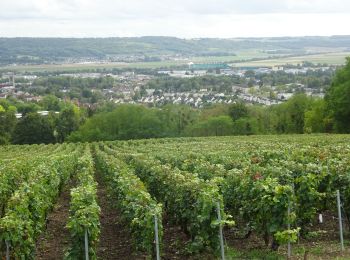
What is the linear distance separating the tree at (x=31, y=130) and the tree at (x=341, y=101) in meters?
58.6

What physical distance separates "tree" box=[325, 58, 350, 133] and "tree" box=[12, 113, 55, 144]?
192 feet

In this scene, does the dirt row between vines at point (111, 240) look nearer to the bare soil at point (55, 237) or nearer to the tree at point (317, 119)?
the bare soil at point (55, 237)

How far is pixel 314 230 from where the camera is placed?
13875mm

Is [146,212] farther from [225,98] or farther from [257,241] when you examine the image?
[225,98]

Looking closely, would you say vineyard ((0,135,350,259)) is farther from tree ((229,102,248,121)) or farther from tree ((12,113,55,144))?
tree ((12,113,55,144))

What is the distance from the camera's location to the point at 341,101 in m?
63.4

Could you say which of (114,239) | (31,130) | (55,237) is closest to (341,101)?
(114,239)

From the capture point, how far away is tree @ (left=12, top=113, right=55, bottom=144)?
98.8 m

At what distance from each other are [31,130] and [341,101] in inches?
2453

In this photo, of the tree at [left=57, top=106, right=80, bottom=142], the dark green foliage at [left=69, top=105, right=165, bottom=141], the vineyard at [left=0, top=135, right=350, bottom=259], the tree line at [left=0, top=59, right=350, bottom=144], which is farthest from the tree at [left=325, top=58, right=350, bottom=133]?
the tree at [left=57, top=106, right=80, bottom=142]

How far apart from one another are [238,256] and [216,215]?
142 cm

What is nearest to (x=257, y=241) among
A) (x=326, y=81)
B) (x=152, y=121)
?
(x=152, y=121)

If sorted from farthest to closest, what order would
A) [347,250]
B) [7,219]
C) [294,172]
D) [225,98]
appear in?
1. [225,98]
2. [294,172]
3. [347,250]
4. [7,219]

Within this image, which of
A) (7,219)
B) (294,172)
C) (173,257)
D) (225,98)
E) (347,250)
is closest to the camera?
(7,219)
